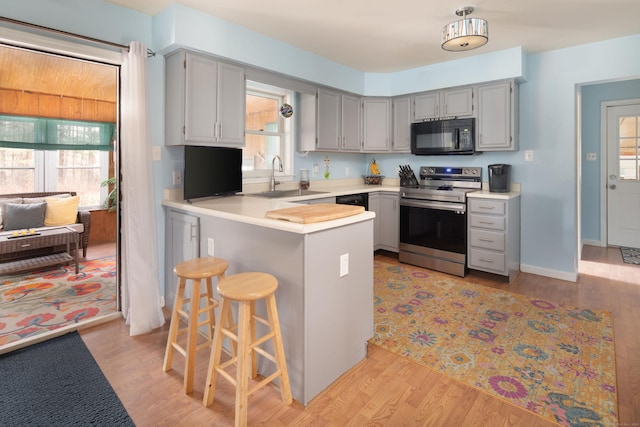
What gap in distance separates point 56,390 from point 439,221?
3679mm

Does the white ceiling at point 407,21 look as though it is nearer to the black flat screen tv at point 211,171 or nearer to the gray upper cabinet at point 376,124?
the gray upper cabinet at point 376,124

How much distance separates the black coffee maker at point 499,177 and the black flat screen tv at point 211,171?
283 cm

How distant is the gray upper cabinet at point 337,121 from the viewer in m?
4.29

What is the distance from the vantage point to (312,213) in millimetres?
1923

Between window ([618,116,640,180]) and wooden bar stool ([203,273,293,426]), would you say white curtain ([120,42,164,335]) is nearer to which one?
wooden bar stool ([203,273,293,426])

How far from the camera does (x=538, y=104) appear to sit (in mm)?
3916

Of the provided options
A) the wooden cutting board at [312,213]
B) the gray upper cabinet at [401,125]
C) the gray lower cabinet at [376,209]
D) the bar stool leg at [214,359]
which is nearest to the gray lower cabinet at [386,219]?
the gray lower cabinet at [376,209]

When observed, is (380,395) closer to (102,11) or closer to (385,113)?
(102,11)

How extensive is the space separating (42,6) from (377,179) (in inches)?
161

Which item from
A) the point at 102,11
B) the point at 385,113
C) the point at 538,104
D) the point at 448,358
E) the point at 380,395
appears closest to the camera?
the point at 380,395

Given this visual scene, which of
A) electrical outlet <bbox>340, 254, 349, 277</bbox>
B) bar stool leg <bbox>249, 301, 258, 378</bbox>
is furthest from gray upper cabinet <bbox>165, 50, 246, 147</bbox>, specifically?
electrical outlet <bbox>340, 254, 349, 277</bbox>

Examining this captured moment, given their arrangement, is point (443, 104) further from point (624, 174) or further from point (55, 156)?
point (55, 156)

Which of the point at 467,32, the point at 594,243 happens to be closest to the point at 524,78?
the point at 467,32

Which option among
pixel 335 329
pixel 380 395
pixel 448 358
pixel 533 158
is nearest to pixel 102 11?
pixel 335 329
